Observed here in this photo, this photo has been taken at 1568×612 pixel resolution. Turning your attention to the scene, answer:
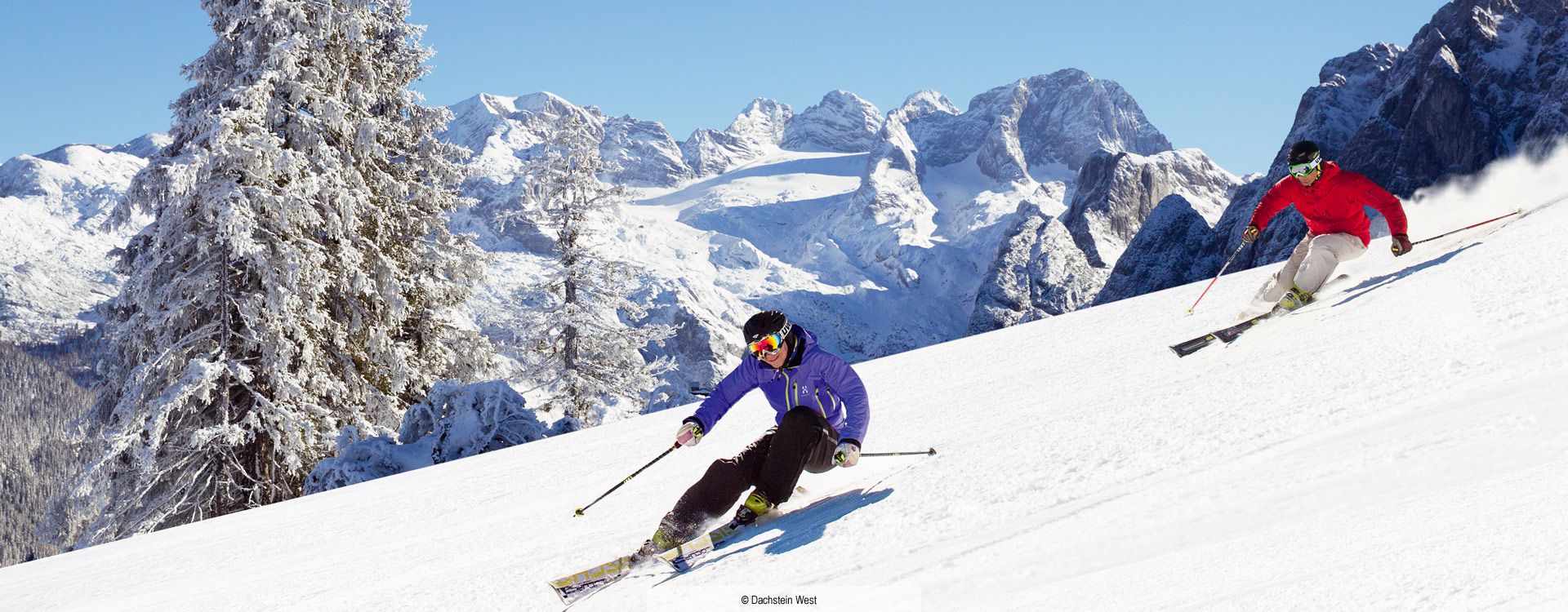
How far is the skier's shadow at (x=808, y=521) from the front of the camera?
4195 mm

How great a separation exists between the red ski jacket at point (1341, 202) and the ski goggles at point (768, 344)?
15.3 ft

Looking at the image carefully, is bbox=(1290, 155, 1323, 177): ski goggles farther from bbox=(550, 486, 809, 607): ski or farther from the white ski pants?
bbox=(550, 486, 809, 607): ski

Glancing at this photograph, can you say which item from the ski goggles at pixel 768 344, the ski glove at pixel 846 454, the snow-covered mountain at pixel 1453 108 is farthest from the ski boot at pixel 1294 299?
the snow-covered mountain at pixel 1453 108

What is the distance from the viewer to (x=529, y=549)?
5.07m

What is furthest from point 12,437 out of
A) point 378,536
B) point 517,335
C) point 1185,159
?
point 1185,159

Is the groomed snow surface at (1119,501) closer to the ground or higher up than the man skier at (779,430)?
closer to the ground

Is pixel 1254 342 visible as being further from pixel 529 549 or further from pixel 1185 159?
pixel 1185 159

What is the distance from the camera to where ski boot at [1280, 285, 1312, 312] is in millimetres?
6883

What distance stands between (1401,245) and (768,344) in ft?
18.3

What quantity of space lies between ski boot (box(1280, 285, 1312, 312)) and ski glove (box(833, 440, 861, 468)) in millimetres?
4114

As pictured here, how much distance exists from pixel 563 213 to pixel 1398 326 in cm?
1965

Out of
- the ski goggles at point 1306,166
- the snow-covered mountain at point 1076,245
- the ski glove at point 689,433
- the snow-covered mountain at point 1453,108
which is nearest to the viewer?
the ski glove at point 689,433

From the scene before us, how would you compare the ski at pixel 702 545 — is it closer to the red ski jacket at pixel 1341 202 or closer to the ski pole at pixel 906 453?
the ski pole at pixel 906 453

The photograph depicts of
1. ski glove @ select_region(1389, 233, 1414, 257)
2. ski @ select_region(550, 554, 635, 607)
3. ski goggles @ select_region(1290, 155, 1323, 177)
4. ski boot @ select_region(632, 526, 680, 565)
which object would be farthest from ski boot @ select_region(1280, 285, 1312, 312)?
ski @ select_region(550, 554, 635, 607)
